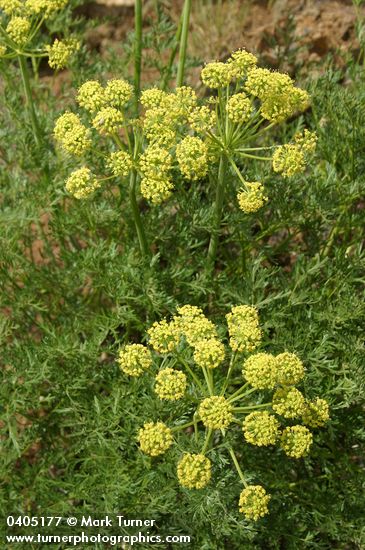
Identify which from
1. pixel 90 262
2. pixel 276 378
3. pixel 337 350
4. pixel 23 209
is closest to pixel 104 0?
pixel 23 209

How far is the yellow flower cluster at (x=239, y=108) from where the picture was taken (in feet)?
14.5

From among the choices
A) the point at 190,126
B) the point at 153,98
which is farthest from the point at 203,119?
the point at 153,98

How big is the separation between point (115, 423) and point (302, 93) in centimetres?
252

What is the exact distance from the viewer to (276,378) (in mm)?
4180

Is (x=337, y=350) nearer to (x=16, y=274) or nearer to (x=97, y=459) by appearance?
(x=97, y=459)

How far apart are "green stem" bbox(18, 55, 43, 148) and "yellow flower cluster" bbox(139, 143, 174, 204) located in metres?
1.44

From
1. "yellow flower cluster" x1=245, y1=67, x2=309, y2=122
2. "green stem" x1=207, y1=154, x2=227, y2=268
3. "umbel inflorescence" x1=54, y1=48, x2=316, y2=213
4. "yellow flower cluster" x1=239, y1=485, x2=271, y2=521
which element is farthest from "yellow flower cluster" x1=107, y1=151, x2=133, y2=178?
"yellow flower cluster" x1=239, y1=485, x2=271, y2=521

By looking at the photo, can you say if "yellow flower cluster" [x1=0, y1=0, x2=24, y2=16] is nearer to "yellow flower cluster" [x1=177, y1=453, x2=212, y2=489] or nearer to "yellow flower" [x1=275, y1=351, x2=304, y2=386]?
"yellow flower" [x1=275, y1=351, x2=304, y2=386]

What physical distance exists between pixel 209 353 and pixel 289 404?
1.78ft

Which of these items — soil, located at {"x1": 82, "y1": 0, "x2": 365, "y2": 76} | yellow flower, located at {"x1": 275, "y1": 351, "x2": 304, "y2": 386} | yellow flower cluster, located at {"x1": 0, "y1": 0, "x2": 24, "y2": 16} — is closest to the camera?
yellow flower, located at {"x1": 275, "y1": 351, "x2": 304, "y2": 386}

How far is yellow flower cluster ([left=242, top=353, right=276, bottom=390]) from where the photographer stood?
13.3 ft

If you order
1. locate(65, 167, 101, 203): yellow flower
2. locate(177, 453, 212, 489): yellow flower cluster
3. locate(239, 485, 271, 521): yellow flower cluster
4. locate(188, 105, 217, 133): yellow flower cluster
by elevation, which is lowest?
locate(239, 485, 271, 521): yellow flower cluster

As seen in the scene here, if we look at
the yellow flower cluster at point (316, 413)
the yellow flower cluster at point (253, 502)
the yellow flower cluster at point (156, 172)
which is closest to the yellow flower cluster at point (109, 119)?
the yellow flower cluster at point (156, 172)

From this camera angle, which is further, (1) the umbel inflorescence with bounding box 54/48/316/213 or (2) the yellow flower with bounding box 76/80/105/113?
(2) the yellow flower with bounding box 76/80/105/113
